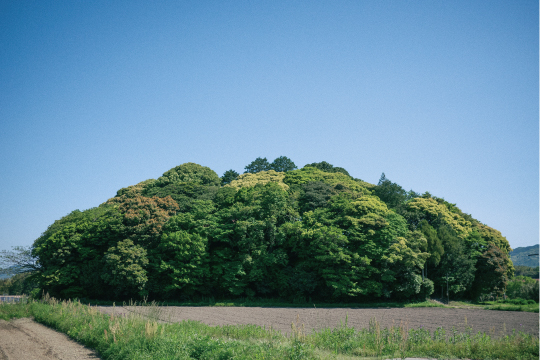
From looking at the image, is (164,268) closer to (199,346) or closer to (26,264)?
(26,264)

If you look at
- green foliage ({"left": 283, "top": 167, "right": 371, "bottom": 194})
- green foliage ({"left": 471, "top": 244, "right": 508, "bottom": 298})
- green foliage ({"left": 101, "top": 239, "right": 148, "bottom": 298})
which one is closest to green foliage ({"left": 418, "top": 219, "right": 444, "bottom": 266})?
green foliage ({"left": 471, "top": 244, "right": 508, "bottom": 298})

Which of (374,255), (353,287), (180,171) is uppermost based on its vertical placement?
(180,171)

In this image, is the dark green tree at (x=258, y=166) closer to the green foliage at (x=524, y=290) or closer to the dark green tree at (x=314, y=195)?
the dark green tree at (x=314, y=195)

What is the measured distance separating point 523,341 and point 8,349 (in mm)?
19587

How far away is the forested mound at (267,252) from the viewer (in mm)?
33938

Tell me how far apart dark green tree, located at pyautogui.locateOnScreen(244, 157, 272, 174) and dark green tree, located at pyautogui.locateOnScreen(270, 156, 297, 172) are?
1023 millimetres

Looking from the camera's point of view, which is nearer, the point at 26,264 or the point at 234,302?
the point at 234,302

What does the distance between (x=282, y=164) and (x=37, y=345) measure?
56268 millimetres

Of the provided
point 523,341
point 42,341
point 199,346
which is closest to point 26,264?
point 42,341

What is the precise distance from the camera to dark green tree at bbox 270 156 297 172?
224 feet

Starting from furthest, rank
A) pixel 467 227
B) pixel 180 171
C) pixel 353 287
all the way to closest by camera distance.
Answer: pixel 180 171 < pixel 467 227 < pixel 353 287

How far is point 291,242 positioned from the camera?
36.7 metres

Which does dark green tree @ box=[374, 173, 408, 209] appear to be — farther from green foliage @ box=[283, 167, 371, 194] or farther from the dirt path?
the dirt path

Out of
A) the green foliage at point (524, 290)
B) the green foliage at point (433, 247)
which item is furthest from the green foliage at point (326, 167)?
the green foliage at point (524, 290)
